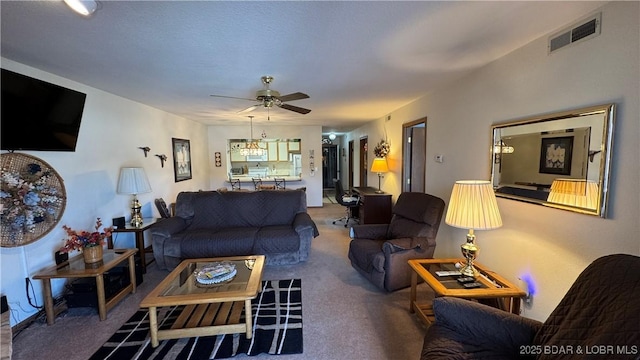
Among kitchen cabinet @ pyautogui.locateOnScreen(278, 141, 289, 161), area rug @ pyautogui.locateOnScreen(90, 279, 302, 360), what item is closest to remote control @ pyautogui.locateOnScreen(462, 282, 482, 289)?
area rug @ pyautogui.locateOnScreen(90, 279, 302, 360)

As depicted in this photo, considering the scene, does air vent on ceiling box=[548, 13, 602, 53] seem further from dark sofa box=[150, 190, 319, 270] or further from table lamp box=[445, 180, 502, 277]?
dark sofa box=[150, 190, 319, 270]

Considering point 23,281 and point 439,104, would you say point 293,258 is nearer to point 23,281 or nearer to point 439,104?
point 23,281

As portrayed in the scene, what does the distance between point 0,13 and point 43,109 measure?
1.12 meters

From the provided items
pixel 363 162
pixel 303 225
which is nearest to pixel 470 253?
pixel 303 225

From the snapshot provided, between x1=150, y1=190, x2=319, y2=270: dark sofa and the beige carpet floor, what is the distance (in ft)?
1.06

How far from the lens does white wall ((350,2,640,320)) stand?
56.1 inches

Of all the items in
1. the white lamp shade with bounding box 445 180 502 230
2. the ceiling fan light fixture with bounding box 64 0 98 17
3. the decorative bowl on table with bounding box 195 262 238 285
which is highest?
the ceiling fan light fixture with bounding box 64 0 98 17

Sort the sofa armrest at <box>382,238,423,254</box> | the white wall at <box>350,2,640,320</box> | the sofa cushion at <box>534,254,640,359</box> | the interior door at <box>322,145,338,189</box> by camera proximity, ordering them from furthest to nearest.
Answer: the interior door at <box>322,145,338,189</box>, the sofa armrest at <box>382,238,423,254</box>, the white wall at <box>350,2,640,320</box>, the sofa cushion at <box>534,254,640,359</box>

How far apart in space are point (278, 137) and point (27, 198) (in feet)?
16.8

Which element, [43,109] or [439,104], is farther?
[439,104]

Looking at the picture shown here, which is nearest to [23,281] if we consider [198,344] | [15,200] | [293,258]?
[15,200]

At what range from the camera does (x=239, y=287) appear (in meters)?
2.11

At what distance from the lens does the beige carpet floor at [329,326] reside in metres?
1.90

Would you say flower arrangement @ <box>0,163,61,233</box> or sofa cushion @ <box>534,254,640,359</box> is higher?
flower arrangement @ <box>0,163,61,233</box>
